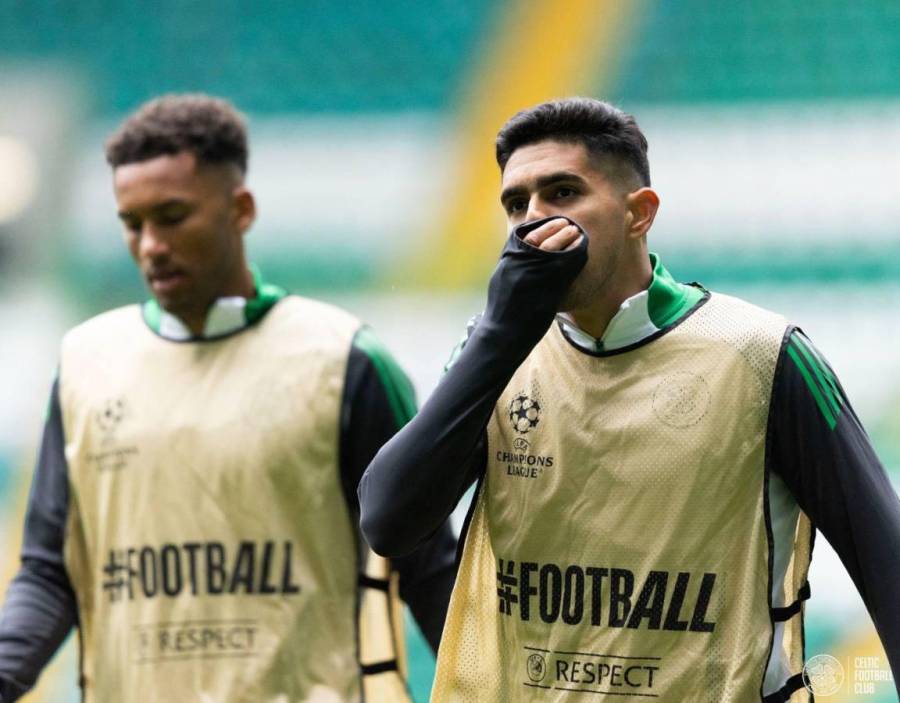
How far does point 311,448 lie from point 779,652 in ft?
4.03

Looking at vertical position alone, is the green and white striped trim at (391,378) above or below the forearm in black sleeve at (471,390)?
above

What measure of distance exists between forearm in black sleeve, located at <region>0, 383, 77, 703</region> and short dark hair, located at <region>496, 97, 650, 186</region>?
Answer: 1.38 metres

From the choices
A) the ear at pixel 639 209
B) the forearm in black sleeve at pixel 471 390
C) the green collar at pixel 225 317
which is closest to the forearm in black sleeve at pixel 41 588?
the green collar at pixel 225 317

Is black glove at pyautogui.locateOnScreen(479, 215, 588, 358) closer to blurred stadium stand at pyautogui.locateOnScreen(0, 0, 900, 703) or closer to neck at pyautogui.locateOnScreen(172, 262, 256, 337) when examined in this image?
neck at pyautogui.locateOnScreen(172, 262, 256, 337)

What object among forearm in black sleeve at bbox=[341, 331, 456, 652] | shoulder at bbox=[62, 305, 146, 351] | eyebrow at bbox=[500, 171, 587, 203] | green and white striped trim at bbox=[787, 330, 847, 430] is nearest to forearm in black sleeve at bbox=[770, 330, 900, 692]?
green and white striped trim at bbox=[787, 330, 847, 430]

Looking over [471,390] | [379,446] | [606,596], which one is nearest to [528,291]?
[471,390]

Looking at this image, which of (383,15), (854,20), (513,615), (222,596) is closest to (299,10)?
(383,15)

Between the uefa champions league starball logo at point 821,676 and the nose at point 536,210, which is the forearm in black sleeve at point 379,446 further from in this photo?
the nose at point 536,210

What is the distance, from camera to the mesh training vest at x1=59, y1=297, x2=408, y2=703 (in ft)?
10.8

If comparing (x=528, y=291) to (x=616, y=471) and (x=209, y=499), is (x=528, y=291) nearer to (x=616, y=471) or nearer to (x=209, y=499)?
(x=616, y=471)

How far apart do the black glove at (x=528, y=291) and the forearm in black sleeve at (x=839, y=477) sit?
14.2 inches

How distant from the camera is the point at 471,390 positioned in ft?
7.68

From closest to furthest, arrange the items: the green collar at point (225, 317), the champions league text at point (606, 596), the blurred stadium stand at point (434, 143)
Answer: the champions league text at point (606, 596), the green collar at point (225, 317), the blurred stadium stand at point (434, 143)

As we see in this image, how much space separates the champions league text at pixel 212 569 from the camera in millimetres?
3326
